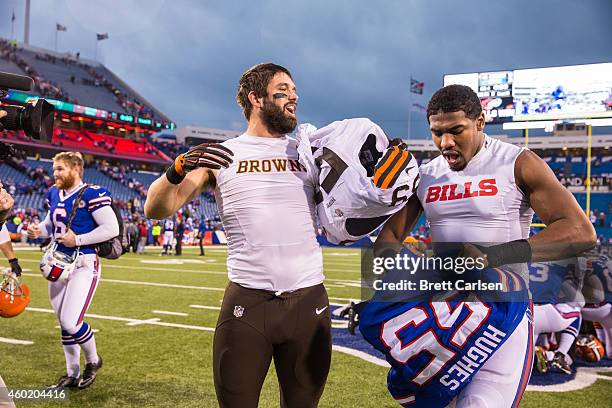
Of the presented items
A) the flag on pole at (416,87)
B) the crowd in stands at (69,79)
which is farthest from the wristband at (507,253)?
the flag on pole at (416,87)

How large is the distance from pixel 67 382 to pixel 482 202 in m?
3.95

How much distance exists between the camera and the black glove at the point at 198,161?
2.46m

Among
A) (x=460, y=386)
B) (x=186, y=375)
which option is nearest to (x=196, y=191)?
(x=460, y=386)

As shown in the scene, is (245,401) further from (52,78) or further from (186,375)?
(52,78)

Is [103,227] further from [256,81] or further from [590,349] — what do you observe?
[590,349]

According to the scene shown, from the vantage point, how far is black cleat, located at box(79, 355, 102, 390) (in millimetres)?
4899

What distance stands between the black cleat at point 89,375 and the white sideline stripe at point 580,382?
3.85m

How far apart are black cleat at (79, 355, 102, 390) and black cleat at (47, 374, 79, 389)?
51mm

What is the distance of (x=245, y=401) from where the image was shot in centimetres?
257

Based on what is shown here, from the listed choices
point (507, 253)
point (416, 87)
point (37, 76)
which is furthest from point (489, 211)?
point (416, 87)

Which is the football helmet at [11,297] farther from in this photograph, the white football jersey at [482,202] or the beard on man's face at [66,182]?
the white football jersey at [482,202]

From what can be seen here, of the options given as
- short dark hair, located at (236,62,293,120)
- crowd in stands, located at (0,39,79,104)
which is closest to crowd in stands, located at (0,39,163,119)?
crowd in stands, located at (0,39,79,104)

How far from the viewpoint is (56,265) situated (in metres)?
4.91

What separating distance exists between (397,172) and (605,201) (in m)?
45.6
